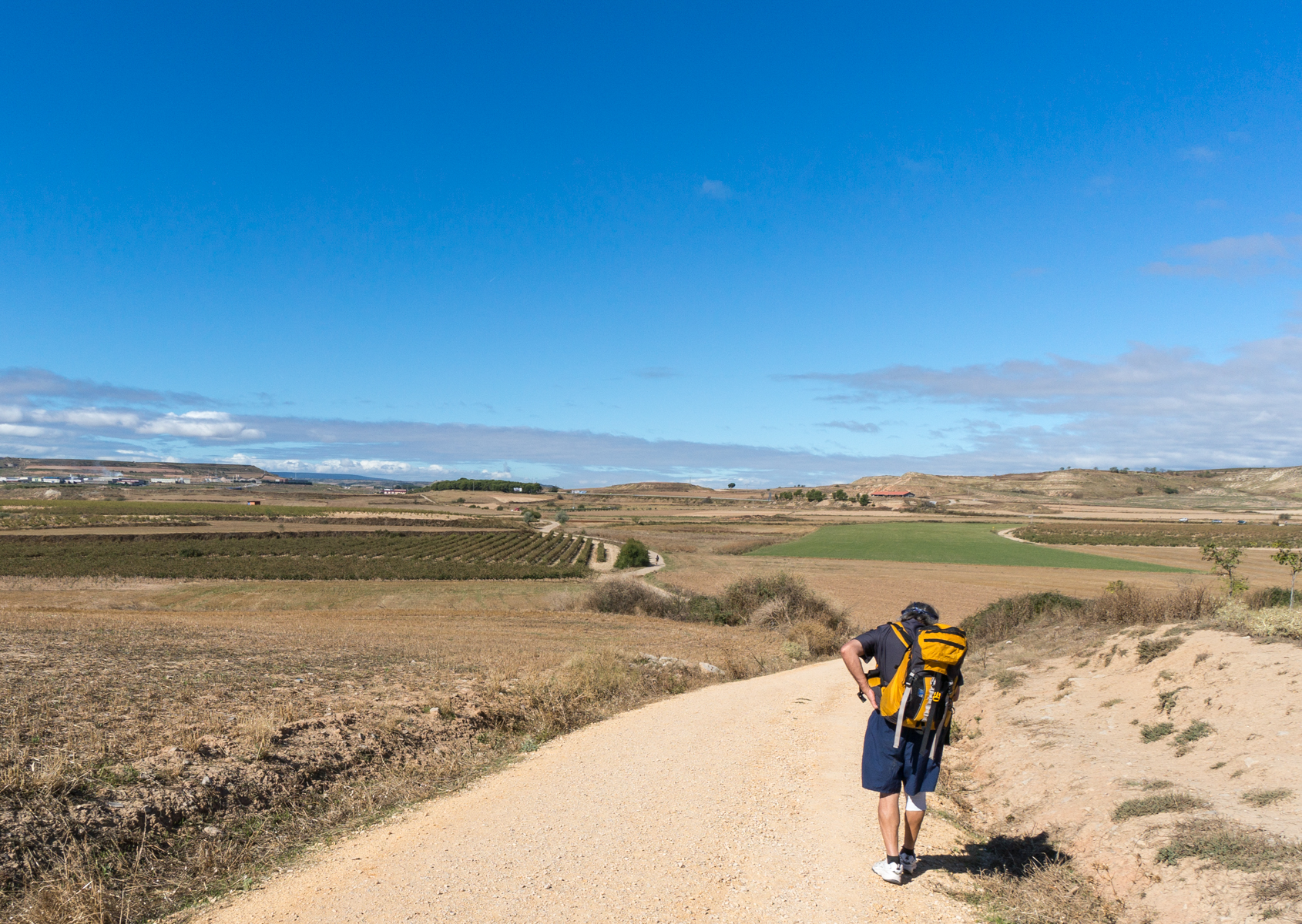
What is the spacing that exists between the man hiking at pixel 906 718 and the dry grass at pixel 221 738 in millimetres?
4857

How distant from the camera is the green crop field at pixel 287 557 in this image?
51438 millimetres

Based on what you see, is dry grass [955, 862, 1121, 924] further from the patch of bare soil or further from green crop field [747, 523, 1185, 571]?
green crop field [747, 523, 1185, 571]

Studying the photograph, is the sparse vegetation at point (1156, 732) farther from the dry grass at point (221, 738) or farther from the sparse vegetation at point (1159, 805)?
the dry grass at point (221, 738)

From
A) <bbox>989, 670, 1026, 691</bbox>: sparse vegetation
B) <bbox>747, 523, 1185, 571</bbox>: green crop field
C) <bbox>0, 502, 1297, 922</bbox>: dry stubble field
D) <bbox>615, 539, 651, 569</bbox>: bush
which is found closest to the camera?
<bbox>0, 502, 1297, 922</bbox>: dry stubble field

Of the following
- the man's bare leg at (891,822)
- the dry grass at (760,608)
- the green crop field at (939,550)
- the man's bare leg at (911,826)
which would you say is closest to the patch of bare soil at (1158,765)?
the man's bare leg at (911,826)

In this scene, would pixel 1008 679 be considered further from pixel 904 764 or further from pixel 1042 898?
pixel 904 764

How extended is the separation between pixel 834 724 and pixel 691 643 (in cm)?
1290

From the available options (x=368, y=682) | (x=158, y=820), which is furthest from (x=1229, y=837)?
(x=368, y=682)

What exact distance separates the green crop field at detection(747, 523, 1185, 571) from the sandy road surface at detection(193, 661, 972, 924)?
67.3 m

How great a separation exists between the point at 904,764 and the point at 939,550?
82068 millimetres

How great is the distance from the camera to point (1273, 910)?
14.4 feet

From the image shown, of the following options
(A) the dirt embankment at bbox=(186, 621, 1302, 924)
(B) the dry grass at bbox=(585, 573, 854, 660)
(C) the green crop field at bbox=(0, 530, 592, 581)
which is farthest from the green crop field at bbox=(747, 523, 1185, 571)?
(A) the dirt embankment at bbox=(186, 621, 1302, 924)

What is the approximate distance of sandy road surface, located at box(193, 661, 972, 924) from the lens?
5.13 metres

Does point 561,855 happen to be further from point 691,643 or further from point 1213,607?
point 691,643
